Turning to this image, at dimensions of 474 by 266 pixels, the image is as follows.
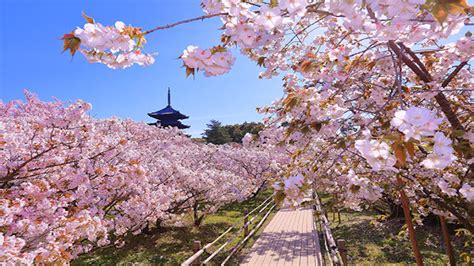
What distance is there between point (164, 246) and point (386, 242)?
7.55 m

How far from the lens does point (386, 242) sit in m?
10.3

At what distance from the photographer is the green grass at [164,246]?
888 cm

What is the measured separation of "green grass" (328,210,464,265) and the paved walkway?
116 centimetres

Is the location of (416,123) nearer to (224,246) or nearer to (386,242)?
(224,246)

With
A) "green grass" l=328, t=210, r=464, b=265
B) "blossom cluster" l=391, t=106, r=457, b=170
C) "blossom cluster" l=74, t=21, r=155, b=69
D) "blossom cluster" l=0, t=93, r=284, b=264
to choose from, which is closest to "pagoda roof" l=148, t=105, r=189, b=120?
"green grass" l=328, t=210, r=464, b=265

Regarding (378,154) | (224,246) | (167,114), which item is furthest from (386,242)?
(167,114)

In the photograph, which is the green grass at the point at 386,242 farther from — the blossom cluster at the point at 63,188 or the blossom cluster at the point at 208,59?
the blossom cluster at the point at 208,59

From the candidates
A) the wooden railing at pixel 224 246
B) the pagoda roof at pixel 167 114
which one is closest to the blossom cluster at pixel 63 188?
the wooden railing at pixel 224 246

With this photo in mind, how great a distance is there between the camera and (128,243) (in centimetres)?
1098

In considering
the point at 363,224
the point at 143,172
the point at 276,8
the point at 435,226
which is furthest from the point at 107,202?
the point at 435,226

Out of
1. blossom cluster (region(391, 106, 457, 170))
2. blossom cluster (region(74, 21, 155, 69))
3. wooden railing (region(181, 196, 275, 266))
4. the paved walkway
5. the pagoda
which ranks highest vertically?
the pagoda

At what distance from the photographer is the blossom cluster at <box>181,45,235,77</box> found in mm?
1611

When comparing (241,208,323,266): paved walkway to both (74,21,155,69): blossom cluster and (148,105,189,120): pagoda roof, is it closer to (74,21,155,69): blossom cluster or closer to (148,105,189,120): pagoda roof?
(74,21,155,69): blossom cluster

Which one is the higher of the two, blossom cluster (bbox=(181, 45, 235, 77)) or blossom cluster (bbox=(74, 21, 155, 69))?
blossom cluster (bbox=(74, 21, 155, 69))
